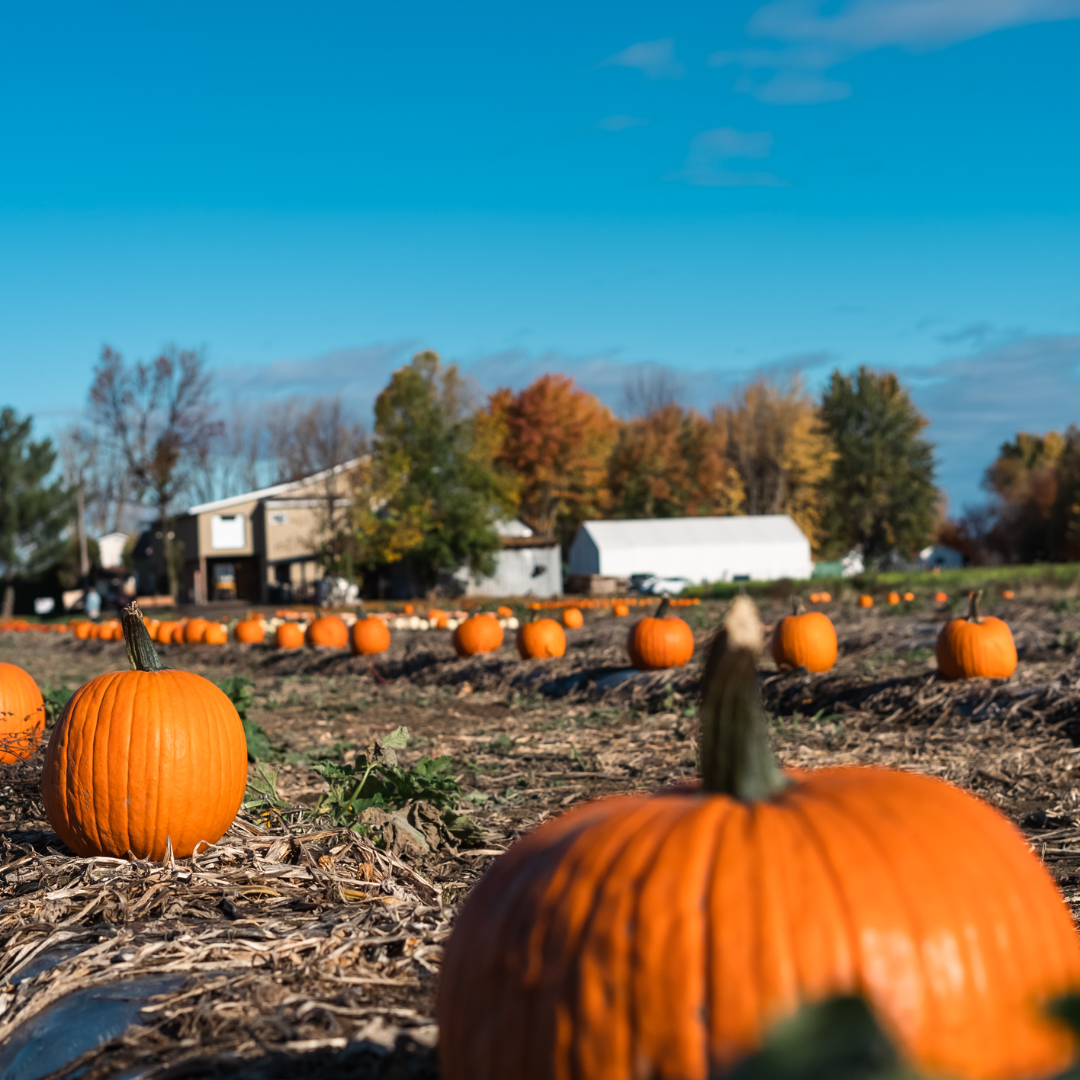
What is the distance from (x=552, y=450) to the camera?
70125mm

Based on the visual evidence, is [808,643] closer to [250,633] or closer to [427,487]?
[250,633]

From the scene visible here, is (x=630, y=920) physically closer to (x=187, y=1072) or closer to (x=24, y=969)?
(x=187, y=1072)

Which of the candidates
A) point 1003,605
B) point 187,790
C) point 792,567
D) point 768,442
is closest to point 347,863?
point 187,790

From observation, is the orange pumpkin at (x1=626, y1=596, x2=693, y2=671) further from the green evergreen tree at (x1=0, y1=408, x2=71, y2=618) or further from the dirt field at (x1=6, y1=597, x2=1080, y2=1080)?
the green evergreen tree at (x1=0, y1=408, x2=71, y2=618)

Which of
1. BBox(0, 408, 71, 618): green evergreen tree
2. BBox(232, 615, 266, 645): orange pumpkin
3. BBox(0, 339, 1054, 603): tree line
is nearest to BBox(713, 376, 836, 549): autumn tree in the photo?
BBox(0, 339, 1054, 603): tree line

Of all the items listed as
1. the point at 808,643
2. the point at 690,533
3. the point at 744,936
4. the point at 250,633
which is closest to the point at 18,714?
the point at 744,936

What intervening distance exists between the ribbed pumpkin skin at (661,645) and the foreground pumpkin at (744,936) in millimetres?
10213

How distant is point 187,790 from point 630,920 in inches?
133

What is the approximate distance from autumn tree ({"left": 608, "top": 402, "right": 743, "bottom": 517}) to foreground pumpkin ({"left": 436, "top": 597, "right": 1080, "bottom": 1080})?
72.1 m

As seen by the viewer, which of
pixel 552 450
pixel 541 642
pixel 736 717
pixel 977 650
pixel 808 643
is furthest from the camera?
pixel 552 450

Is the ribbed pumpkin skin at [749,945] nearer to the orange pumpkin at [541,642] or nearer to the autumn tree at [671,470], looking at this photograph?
the orange pumpkin at [541,642]

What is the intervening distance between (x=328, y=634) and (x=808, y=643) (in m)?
11.2

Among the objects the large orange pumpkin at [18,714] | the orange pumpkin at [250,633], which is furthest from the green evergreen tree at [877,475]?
the large orange pumpkin at [18,714]

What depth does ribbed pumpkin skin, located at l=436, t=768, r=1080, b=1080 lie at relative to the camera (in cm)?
159
